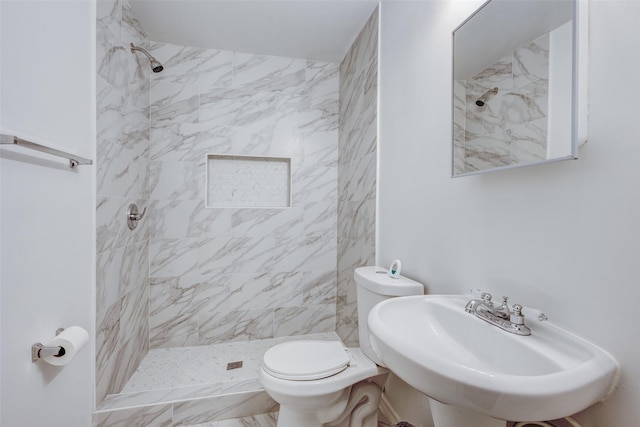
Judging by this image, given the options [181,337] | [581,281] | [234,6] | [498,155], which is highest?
[234,6]

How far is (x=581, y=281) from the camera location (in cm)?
71

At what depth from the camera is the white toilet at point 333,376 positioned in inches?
48.1

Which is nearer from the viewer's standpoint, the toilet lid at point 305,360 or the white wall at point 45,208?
the white wall at point 45,208

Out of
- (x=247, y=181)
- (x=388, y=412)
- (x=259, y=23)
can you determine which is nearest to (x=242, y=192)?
(x=247, y=181)

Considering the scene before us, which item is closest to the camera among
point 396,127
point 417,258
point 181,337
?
point 417,258

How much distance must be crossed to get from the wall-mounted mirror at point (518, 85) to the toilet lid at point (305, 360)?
Result: 3.23ft

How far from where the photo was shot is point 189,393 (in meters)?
1.63

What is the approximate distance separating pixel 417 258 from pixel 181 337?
75.1 inches

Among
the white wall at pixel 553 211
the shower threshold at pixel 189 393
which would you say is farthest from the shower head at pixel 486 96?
the shower threshold at pixel 189 393

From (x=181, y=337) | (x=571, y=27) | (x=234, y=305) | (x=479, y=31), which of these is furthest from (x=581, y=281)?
(x=181, y=337)

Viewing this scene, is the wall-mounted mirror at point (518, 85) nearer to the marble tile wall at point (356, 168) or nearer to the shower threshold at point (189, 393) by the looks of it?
the marble tile wall at point (356, 168)

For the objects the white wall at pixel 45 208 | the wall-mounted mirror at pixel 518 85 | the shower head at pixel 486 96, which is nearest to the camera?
the wall-mounted mirror at pixel 518 85

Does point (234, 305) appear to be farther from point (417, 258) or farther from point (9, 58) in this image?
point (9, 58)

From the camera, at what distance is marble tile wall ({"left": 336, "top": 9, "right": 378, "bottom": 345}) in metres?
1.88
